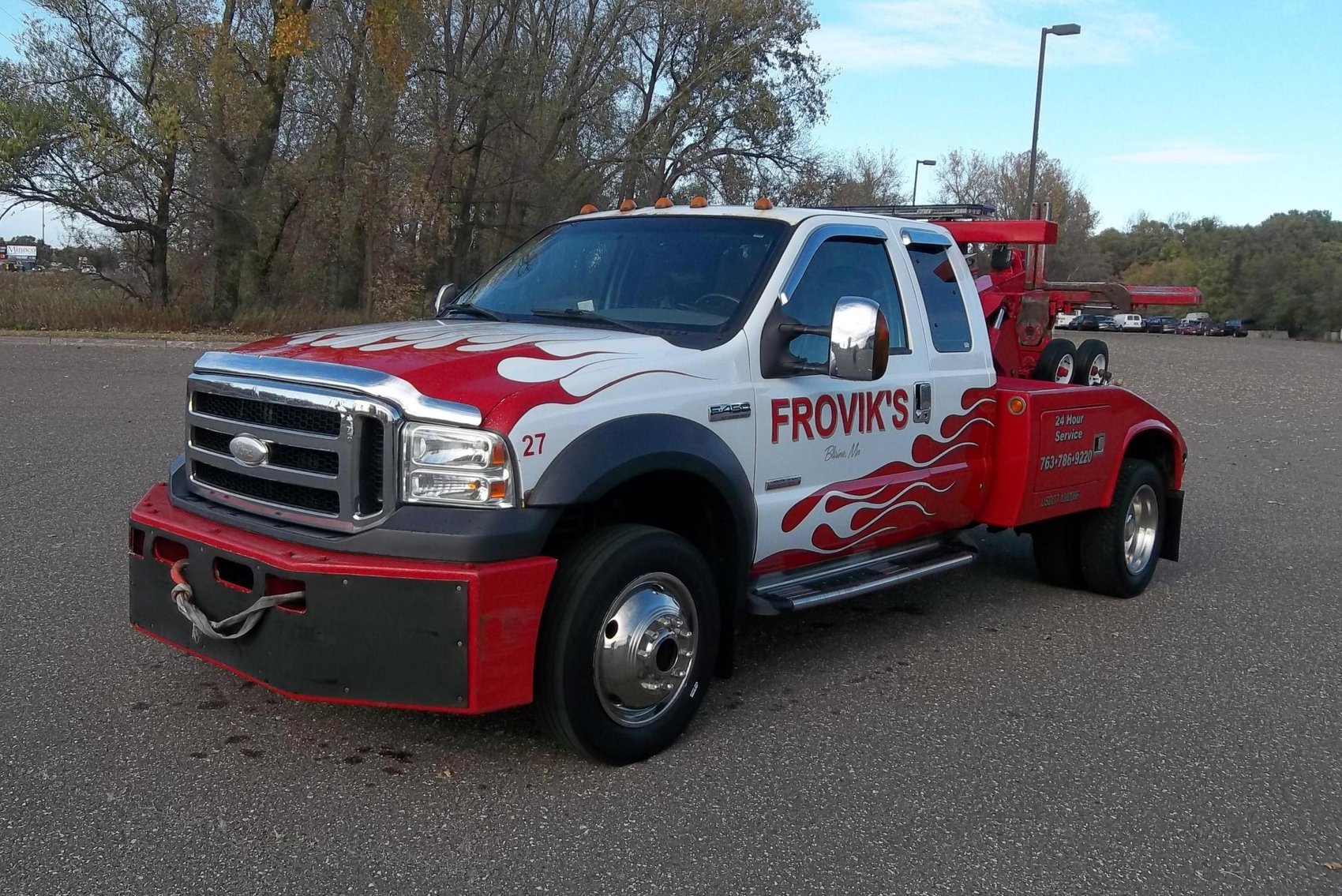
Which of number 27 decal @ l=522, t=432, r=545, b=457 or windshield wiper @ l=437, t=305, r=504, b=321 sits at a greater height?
windshield wiper @ l=437, t=305, r=504, b=321

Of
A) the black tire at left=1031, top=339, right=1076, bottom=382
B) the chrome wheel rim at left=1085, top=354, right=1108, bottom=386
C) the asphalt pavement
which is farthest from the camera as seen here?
the chrome wheel rim at left=1085, top=354, right=1108, bottom=386

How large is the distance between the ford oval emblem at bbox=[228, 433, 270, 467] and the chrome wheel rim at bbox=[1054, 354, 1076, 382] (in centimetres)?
657

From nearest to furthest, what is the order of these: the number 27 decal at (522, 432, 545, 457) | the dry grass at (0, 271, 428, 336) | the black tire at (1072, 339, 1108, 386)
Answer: the number 27 decal at (522, 432, 545, 457) < the black tire at (1072, 339, 1108, 386) < the dry grass at (0, 271, 428, 336)

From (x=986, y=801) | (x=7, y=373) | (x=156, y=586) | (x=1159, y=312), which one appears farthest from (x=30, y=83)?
(x=1159, y=312)

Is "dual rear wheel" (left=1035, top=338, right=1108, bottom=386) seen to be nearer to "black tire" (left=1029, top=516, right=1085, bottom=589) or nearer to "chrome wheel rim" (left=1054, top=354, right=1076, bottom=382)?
"chrome wheel rim" (left=1054, top=354, right=1076, bottom=382)

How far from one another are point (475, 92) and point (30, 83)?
973 centimetres

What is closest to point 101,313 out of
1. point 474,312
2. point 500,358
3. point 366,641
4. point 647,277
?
point 474,312

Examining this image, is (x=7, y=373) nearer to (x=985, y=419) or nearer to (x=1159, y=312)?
(x=985, y=419)

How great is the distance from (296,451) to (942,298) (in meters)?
3.12

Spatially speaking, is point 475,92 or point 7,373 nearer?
point 7,373

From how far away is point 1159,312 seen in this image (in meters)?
79.6

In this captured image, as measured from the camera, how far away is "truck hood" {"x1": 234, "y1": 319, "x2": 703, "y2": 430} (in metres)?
3.69

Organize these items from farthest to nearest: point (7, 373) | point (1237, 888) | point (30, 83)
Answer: point (30, 83)
point (7, 373)
point (1237, 888)

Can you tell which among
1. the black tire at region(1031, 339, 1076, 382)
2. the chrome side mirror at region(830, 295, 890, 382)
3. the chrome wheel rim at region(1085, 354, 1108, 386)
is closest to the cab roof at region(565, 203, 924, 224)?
the chrome side mirror at region(830, 295, 890, 382)
